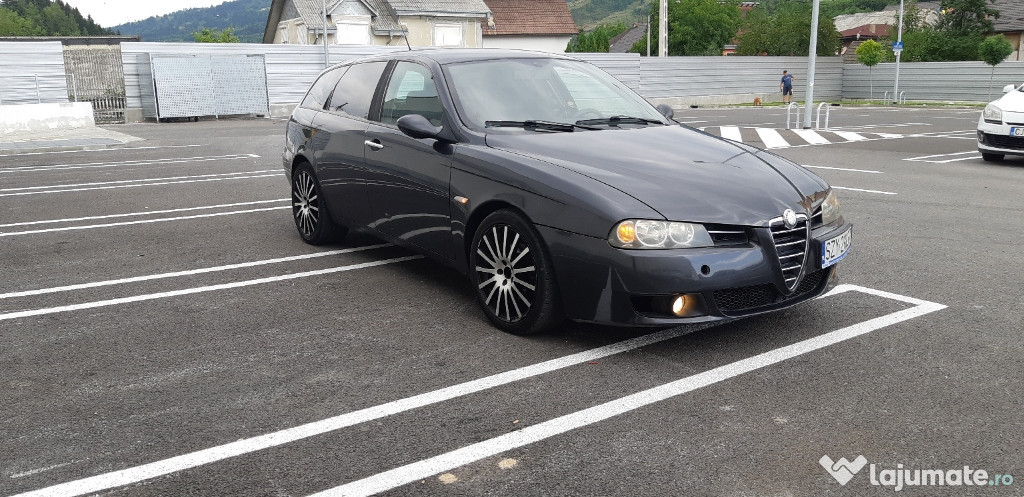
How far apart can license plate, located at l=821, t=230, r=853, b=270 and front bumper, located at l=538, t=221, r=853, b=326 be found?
0.24 feet

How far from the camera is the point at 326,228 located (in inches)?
274

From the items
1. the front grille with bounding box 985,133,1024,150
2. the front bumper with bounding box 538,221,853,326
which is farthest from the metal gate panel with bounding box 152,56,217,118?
the front bumper with bounding box 538,221,853,326

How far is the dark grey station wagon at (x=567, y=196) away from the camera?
422 cm

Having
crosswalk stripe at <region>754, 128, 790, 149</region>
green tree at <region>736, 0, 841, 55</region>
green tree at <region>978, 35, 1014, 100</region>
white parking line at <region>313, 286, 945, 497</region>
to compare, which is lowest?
crosswalk stripe at <region>754, 128, 790, 149</region>

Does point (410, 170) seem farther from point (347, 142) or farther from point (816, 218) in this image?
point (816, 218)

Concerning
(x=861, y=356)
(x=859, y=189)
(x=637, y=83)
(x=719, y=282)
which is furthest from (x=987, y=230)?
(x=637, y=83)

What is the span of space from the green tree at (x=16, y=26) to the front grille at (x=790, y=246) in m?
→ 124

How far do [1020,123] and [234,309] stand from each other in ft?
38.6

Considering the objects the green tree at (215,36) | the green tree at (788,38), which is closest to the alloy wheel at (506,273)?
the green tree at (788,38)

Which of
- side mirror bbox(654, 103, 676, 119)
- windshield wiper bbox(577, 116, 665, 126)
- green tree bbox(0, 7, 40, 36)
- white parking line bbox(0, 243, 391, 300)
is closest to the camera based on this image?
windshield wiper bbox(577, 116, 665, 126)

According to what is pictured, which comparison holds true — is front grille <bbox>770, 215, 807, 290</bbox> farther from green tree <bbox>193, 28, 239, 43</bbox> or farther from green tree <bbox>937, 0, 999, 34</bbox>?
green tree <bbox>193, 28, 239, 43</bbox>

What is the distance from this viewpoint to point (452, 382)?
4105 millimetres

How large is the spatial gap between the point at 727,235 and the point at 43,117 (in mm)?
19928

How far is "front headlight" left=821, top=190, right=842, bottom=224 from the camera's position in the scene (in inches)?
188
